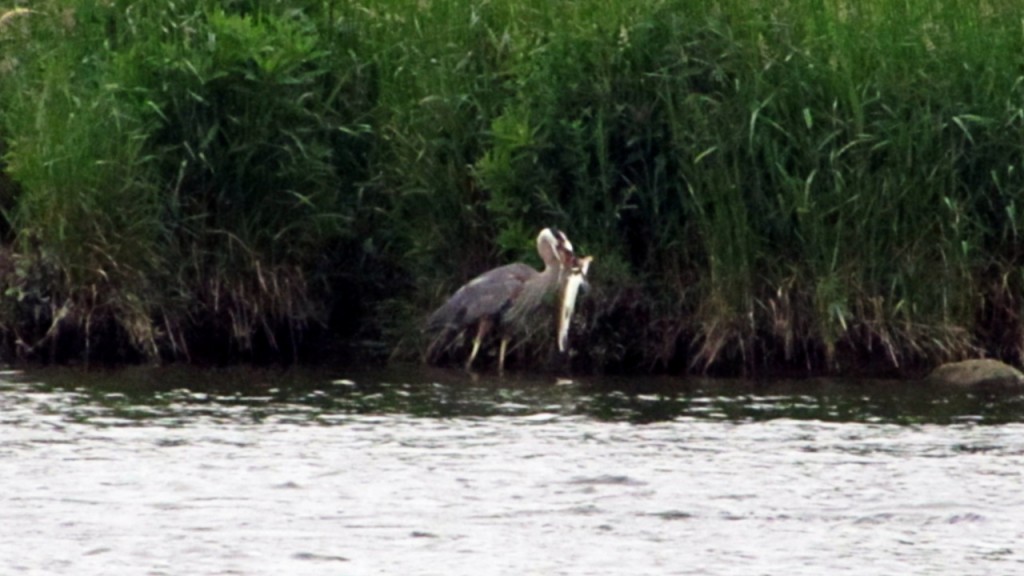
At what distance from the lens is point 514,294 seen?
1020 centimetres

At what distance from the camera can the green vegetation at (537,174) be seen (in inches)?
395

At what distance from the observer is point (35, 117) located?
413 inches

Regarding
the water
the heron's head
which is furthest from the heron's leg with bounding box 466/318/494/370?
the heron's head

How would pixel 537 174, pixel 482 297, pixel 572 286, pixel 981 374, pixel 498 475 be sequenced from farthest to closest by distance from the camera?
1. pixel 537 174
2. pixel 482 297
3. pixel 572 286
4. pixel 981 374
5. pixel 498 475

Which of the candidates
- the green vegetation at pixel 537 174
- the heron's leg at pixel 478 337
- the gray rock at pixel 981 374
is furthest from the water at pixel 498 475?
the green vegetation at pixel 537 174

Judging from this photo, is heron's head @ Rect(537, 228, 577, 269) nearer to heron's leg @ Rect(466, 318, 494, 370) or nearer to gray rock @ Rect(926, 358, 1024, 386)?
heron's leg @ Rect(466, 318, 494, 370)

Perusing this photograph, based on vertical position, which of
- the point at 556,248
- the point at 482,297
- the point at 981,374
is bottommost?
the point at 981,374

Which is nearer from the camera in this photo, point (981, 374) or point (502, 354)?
point (981, 374)

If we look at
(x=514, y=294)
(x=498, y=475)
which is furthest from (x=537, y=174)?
(x=498, y=475)

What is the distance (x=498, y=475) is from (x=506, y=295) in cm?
236

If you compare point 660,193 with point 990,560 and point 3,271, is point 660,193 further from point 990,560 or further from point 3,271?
point 990,560

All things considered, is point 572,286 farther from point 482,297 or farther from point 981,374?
point 981,374

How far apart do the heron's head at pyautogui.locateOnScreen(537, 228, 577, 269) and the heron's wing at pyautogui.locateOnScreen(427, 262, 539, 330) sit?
6.4 inches

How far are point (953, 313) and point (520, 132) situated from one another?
84.8 inches
